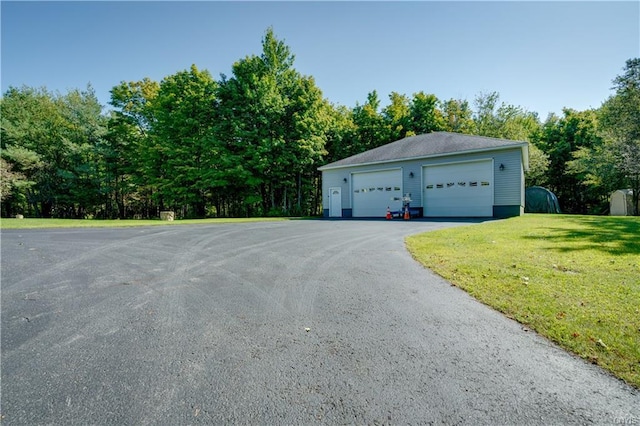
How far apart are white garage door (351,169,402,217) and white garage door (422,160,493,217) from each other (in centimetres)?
180

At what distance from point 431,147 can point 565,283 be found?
1441 cm

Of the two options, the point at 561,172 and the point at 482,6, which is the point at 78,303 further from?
the point at 561,172

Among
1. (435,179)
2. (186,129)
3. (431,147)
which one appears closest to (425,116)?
(431,147)

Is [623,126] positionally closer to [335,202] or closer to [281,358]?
[335,202]

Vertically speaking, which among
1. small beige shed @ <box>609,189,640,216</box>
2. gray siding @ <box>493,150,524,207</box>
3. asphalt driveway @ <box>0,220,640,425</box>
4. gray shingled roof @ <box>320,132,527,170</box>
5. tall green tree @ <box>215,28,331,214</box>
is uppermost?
tall green tree @ <box>215,28,331,214</box>

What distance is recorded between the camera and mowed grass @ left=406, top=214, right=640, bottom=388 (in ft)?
7.15

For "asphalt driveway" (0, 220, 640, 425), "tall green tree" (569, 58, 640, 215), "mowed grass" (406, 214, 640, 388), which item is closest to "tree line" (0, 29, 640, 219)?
"tall green tree" (569, 58, 640, 215)

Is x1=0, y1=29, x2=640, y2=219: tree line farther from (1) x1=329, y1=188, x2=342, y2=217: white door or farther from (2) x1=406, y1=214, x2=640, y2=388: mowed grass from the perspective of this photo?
(2) x1=406, y1=214, x2=640, y2=388: mowed grass

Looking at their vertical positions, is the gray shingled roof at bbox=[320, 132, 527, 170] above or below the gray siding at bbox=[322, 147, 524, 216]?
above

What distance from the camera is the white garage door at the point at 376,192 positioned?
1731 centimetres

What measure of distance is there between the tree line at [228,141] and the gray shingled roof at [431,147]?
20.1 ft

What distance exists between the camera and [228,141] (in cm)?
2270

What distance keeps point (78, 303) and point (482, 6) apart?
1264 centimetres

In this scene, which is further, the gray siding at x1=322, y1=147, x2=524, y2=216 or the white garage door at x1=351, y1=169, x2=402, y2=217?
the white garage door at x1=351, y1=169, x2=402, y2=217
